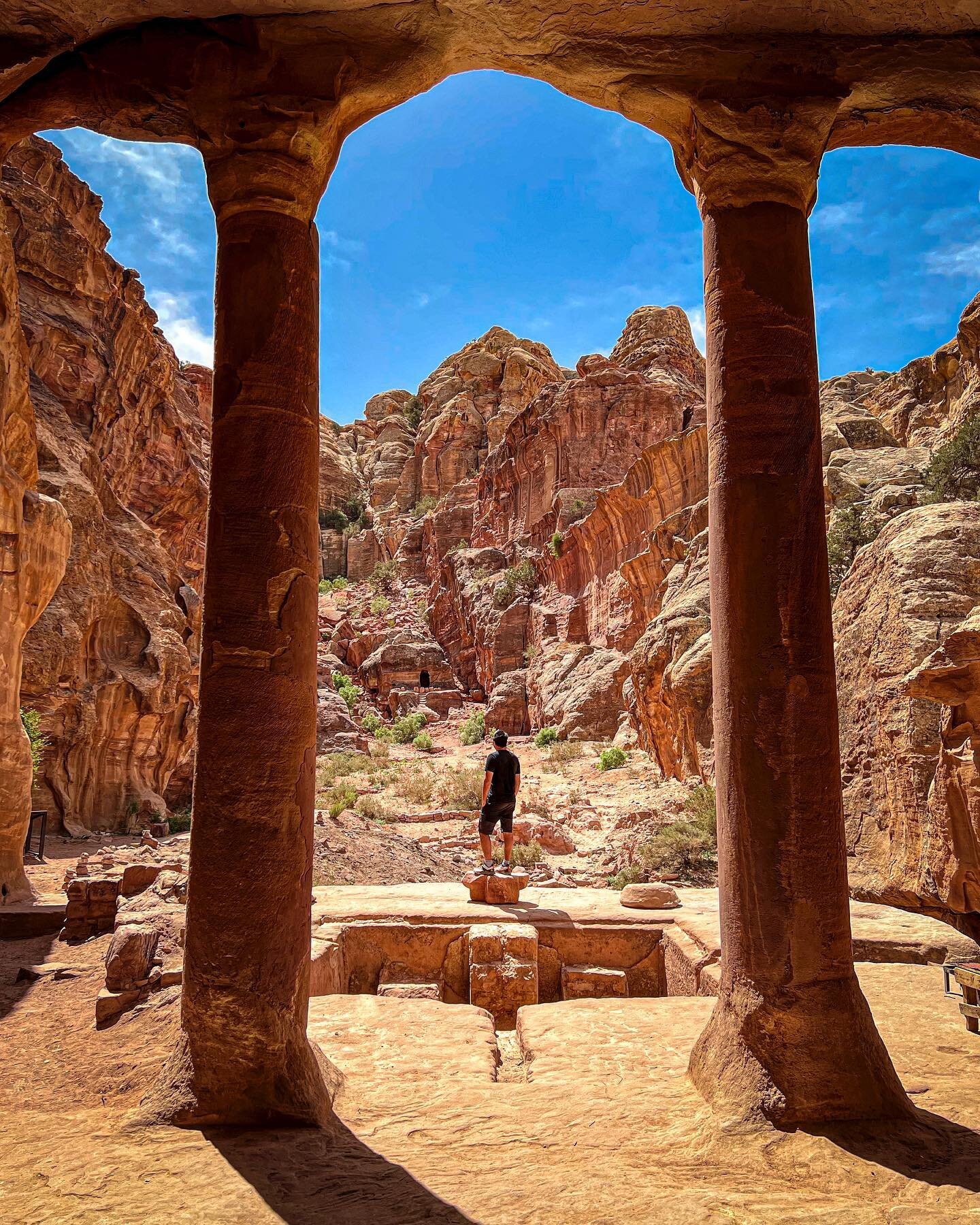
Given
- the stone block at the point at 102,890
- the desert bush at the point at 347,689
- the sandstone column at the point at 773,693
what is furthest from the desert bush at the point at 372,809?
the desert bush at the point at 347,689

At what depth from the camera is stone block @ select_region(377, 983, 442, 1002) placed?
21.1 feet

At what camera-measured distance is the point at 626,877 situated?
1175 centimetres

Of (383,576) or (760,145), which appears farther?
(383,576)

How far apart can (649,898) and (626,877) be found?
14.5ft

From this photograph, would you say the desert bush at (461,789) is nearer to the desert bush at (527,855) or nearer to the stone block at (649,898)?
the desert bush at (527,855)

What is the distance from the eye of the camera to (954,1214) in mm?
2680

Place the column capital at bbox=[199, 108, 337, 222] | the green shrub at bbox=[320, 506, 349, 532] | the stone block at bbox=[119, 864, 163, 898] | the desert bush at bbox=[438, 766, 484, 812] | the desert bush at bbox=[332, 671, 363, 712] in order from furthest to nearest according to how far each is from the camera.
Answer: the green shrub at bbox=[320, 506, 349, 532] < the desert bush at bbox=[332, 671, 363, 712] < the desert bush at bbox=[438, 766, 484, 812] < the stone block at bbox=[119, 864, 163, 898] < the column capital at bbox=[199, 108, 337, 222]

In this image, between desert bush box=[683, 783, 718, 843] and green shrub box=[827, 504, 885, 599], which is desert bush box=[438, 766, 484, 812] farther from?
green shrub box=[827, 504, 885, 599]

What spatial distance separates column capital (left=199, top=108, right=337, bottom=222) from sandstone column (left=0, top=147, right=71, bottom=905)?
5938 mm

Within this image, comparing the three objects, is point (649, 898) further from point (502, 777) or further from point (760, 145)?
point (760, 145)

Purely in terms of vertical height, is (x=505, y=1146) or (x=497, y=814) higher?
(x=497, y=814)

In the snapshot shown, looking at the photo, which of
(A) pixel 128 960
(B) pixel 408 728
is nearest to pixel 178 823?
(A) pixel 128 960

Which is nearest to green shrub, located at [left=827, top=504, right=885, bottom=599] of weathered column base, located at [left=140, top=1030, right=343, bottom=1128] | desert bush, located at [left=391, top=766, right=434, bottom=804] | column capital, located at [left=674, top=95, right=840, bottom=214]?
column capital, located at [left=674, top=95, right=840, bottom=214]

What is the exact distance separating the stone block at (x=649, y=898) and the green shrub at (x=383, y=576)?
4790 centimetres
